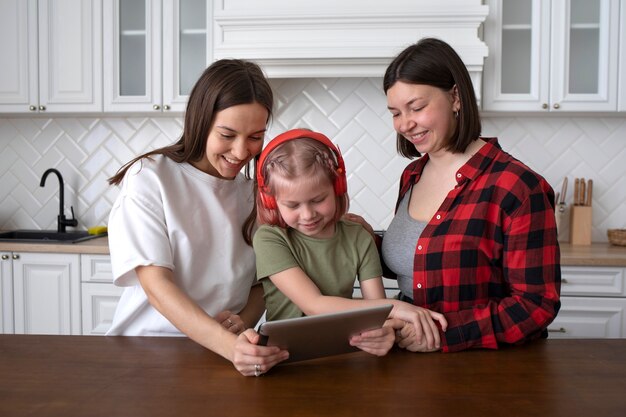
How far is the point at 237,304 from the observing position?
62.3 inches

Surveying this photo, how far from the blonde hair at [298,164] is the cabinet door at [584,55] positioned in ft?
6.49

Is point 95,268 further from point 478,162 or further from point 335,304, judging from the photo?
point 478,162

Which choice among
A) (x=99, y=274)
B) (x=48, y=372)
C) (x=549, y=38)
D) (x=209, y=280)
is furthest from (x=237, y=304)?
(x=549, y=38)

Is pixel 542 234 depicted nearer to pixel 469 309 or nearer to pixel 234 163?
pixel 469 309

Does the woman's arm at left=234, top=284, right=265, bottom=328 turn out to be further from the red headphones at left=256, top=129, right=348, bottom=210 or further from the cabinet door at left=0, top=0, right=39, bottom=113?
the cabinet door at left=0, top=0, right=39, bottom=113

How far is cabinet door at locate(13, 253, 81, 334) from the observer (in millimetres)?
2939

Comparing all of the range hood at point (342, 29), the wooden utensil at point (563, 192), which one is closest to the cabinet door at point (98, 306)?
the range hood at point (342, 29)

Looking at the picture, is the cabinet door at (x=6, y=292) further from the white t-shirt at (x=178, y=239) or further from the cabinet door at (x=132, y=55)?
the white t-shirt at (x=178, y=239)

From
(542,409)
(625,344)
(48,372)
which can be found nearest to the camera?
(542,409)

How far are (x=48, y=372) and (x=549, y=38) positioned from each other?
9.06 ft

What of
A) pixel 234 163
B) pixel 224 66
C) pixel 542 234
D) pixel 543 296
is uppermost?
pixel 224 66

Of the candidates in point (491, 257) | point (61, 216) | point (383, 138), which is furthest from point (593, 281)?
point (61, 216)

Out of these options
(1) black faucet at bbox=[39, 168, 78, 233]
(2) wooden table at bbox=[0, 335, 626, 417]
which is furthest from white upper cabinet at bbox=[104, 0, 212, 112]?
(2) wooden table at bbox=[0, 335, 626, 417]

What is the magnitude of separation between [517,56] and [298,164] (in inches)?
80.5
